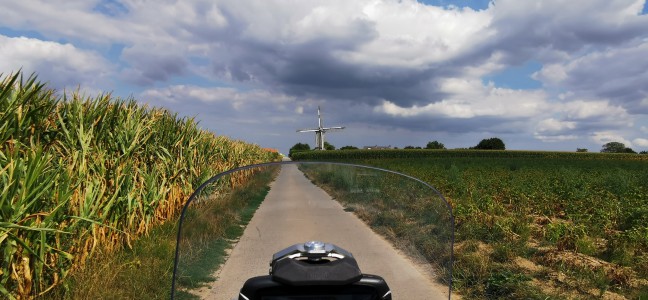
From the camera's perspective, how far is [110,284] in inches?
191

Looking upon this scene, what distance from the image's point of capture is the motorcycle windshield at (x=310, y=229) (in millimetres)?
1842

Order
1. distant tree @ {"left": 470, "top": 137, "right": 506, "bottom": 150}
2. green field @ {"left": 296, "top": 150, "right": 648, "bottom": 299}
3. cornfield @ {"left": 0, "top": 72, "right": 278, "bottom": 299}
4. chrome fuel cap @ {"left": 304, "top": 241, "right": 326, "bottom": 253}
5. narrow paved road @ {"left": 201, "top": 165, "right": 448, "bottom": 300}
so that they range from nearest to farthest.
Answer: chrome fuel cap @ {"left": 304, "top": 241, "right": 326, "bottom": 253}
narrow paved road @ {"left": 201, "top": 165, "right": 448, "bottom": 300}
cornfield @ {"left": 0, "top": 72, "right": 278, "bottom": 299}
green field @ {"left": 296, "top": 150, "right": 648, "bottom": 299}
distant tree @ {"left": 470, "top": 137, "right": 506, "bottom": 150}

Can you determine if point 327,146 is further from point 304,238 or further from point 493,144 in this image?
point 304,238

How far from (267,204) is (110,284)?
3526 millimetres

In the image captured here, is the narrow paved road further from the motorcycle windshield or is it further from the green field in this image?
the green field

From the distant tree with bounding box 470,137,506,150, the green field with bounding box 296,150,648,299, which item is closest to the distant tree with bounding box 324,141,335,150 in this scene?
the distant tree with bounding box 470,137,506,150

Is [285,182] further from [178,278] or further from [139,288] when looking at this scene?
[139,288]

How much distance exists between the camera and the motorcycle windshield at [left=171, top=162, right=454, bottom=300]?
1842mm

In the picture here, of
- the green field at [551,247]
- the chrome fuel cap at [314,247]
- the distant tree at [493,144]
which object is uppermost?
the distant tree at [493,144]

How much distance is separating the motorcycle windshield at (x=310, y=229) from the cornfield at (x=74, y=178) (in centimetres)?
293

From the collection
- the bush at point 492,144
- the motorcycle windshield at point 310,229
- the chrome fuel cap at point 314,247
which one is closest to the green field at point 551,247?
the motorcycle windshield at point 310,229

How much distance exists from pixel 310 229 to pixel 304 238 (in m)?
0.05

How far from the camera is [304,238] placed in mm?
1915

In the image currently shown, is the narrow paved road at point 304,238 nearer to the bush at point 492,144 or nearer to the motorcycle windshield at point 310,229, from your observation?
the motorcycle windshield at point 310,229
